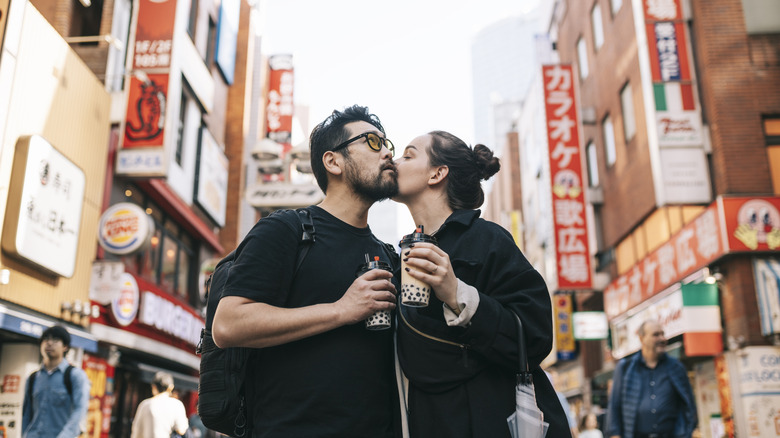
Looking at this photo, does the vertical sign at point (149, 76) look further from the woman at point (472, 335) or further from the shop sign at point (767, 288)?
the woman at point (472, 335)

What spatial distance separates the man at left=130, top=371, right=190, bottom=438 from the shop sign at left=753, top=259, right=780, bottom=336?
11527 millimetres

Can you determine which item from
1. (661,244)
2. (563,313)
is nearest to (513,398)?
(661,244)

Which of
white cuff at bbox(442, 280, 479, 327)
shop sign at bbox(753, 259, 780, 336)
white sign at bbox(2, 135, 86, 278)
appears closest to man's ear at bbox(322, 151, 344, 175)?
white cuff at bbox(442, 280, 479, 327)

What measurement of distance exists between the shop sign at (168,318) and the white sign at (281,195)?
343 centimetres

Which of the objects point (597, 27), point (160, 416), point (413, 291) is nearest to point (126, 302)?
point (160, 416)

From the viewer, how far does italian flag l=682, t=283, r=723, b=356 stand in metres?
14.6

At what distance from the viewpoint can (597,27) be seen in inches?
960

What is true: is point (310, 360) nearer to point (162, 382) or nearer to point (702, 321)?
point (162, 382)

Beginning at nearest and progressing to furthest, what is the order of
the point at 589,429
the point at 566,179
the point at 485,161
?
the point at 485,161, the point at 589,429, the point at 566,179

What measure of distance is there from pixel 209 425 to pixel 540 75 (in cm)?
2054

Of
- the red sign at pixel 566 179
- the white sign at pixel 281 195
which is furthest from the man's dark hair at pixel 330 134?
the red sign at pixel 566 179

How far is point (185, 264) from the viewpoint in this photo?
74.1 ft

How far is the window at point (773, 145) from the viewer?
603 inches

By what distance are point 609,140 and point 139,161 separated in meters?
15.4
